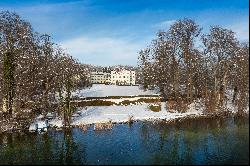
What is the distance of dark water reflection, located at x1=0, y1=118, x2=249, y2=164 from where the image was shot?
30.4 m

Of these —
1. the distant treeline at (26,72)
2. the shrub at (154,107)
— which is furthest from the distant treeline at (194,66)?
the distant treeline at (26,72)

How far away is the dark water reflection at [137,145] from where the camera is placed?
30391 mm

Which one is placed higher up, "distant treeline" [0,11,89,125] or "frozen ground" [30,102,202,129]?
"distant treeline" [0,11,89,125]

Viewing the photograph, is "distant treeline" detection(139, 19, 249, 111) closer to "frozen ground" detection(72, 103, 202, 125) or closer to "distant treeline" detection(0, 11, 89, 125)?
"frozen ground" detection(72, 103, 202, 125)

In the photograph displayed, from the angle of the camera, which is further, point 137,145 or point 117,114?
point 117,114

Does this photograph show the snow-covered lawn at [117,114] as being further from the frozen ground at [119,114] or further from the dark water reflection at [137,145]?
the dark water reflection at [137,145]

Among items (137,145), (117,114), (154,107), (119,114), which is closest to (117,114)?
(117,114)

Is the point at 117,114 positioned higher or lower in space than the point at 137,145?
higher

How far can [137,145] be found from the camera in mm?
35375

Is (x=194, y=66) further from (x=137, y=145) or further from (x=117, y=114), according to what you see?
(x=137, y=145)

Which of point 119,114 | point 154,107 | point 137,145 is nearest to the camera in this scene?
point 137,145

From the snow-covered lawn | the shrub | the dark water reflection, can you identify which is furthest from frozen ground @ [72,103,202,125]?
the dark water reflection

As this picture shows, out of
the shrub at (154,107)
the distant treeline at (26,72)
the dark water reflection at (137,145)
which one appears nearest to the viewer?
the dark water reflection at (137,145)

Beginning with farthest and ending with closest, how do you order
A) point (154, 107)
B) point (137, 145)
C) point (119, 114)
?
point (154, 107)
point (119, 114)
point (137, 145)
